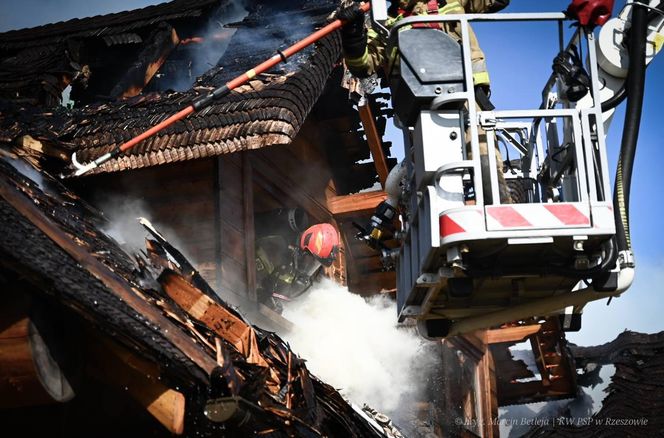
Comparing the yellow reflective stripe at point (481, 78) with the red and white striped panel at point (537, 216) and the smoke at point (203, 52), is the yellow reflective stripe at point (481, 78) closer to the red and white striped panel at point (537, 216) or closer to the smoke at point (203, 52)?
the red and white striped panel at point (537, 216)

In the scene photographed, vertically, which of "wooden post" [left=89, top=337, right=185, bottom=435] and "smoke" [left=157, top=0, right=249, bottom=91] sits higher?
"wooden post" [left=89, top=337, right=185, bottom=435]

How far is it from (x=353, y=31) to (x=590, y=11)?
1586 mm

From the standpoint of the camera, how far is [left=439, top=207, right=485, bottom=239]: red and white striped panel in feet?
17.9

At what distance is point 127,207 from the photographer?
341 inches

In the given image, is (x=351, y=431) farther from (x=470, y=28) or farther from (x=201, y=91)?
(x=201, y=91)

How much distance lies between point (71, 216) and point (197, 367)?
1958mm

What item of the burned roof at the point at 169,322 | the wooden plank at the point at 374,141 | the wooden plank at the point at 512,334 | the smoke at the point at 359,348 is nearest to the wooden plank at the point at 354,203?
the wooden plank at the point at 374,141

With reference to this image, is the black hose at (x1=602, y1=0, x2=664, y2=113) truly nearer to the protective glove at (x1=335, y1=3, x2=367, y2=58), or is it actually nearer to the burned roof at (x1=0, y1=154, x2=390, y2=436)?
the protective glove at (x1=335, y1=3, x2=367, y2=58)

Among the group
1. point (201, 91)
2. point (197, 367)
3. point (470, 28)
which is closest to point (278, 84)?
point (201, 91)

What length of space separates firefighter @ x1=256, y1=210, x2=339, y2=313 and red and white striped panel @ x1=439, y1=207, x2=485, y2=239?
448 cm

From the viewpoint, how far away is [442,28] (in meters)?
6.43

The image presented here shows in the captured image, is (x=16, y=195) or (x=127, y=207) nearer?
(x=16, y=195)

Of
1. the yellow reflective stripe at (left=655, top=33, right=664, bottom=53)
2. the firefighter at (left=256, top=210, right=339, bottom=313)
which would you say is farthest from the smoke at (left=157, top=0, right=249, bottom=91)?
the yellow reflective stripe at (left=655, top=33, right=664, bottom=53)

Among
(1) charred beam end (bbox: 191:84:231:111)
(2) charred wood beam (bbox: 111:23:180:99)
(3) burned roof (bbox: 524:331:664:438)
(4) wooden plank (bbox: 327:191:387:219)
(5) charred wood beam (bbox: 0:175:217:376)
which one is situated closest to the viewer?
(5) charred wood beam (bbox: 0:175:217:376)
